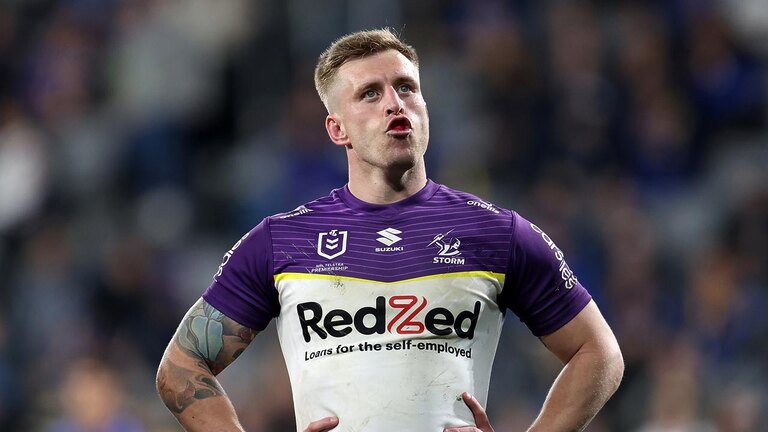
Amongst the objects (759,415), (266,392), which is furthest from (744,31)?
(266,392)

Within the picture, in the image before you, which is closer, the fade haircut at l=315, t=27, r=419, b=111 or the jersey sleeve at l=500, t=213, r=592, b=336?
the jersey sleeve at l=500, t=213, r=592, b=336

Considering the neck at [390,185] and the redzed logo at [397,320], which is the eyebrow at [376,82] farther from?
the redzed logo at [397,320]

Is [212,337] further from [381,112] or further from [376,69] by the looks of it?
[376,69]

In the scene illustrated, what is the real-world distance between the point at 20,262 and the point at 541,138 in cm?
440

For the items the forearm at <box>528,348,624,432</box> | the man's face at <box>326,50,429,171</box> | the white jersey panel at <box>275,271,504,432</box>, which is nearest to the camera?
A: the white jersey panel at <box>275,271,504,432</box>

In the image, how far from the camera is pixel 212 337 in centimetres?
536

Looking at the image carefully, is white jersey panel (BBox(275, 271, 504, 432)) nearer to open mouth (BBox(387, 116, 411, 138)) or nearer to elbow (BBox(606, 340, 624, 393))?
elbow (BBox(606, 340, 624, 393))

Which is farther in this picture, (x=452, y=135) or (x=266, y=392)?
(x=452, y=135)

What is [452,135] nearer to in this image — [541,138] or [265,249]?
[541,138]

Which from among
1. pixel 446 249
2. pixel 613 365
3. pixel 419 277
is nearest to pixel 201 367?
pixel 419 277

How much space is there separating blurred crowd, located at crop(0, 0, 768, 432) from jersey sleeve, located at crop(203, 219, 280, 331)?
160 inches

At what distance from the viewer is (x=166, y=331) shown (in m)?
10.9

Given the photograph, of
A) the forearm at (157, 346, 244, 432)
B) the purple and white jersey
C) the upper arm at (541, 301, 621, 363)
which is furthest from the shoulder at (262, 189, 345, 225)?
the upper arm at (541, 301, 621, 363)

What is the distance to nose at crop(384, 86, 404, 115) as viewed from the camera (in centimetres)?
533
